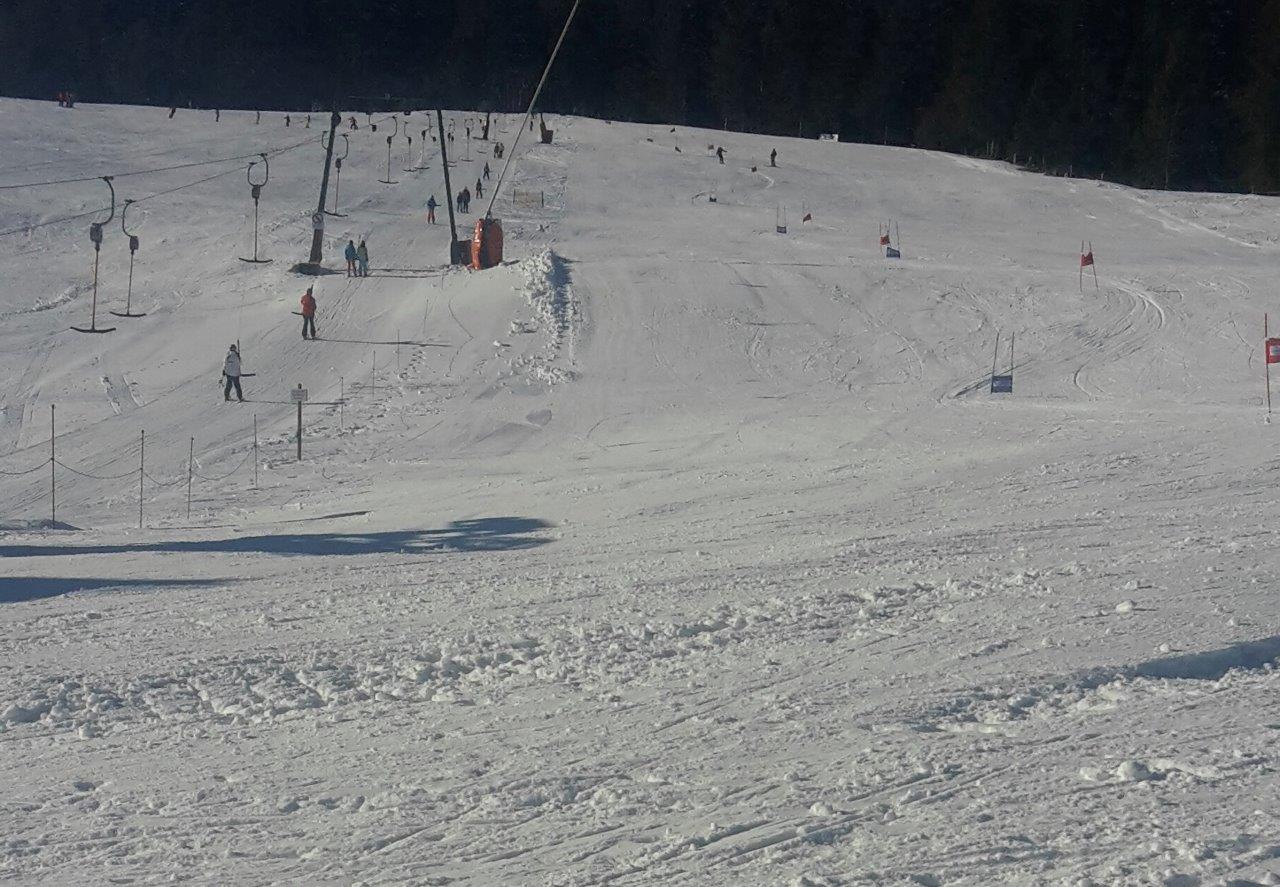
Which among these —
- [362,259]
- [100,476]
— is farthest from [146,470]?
[362,259]

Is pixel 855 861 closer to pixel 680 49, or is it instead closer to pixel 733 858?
pixel 733 858

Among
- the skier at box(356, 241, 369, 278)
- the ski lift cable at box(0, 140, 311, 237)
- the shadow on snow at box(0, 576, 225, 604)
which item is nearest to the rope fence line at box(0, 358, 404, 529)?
the shadow on snow at box(0, 576, 225, 604)

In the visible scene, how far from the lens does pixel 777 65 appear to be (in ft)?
307

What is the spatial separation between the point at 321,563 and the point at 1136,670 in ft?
23.5

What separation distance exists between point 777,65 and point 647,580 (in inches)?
3439

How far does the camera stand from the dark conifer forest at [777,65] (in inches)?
3063

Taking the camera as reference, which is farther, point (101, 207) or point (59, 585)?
point (101, 207)

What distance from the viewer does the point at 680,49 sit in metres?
98.7

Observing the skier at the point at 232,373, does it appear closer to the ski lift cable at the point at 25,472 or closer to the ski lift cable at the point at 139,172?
the ski lift cable at the point at 25,472

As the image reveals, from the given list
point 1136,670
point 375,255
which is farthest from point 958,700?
point 375,255

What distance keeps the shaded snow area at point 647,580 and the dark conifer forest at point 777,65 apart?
4739 centimetres

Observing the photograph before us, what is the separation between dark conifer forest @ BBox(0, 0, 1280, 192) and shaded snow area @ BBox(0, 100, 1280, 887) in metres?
47.4

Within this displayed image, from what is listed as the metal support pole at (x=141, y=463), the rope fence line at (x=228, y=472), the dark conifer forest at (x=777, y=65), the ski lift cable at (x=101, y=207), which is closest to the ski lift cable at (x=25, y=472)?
the metal support pole at (x=141, y=463)

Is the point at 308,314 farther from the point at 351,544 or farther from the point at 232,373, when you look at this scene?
the point at 351,544
